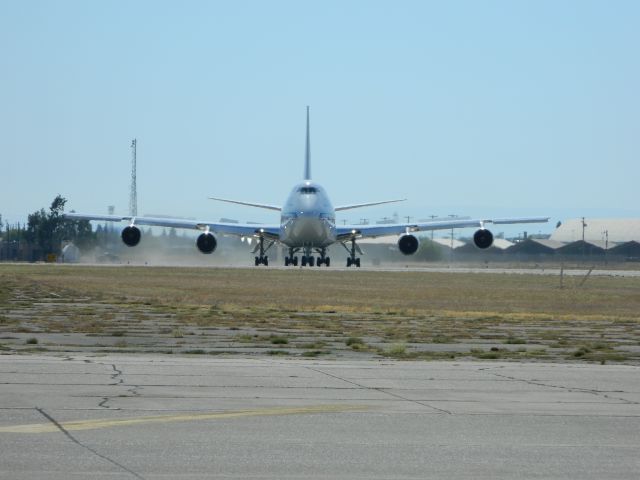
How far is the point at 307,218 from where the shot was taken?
244 feet

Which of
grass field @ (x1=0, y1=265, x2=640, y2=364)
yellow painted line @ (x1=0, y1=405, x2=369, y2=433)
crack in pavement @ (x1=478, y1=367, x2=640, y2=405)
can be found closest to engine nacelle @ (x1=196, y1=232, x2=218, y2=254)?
grass field @ (x1=0, y1=265, x2=640, y2=364)

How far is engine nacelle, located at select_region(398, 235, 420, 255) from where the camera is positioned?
79.2 m

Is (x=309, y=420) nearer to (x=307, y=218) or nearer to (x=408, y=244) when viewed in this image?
(x=307, y=218)

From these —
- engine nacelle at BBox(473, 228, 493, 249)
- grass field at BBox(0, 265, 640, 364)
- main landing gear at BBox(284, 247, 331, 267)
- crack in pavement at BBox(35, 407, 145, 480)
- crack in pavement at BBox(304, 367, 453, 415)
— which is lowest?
crack in pavement at BBox(35, 407, 145, 480)

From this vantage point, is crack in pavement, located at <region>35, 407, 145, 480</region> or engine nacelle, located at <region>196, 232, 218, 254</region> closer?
crack in pavement, located at <region>35, 407, 145, 480</region>

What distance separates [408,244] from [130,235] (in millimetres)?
16796

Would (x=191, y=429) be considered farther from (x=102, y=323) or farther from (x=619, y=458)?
(x=102, y=323)

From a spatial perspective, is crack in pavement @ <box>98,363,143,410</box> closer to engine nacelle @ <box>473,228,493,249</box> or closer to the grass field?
the grass field

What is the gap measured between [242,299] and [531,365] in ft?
70.0

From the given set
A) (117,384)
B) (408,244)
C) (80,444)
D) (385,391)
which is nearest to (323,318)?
(385,391)

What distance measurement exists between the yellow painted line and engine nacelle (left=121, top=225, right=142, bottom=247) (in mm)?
63816

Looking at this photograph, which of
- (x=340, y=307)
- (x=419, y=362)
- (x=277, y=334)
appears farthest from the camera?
(x=340, y=307)

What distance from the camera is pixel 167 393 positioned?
14977mm

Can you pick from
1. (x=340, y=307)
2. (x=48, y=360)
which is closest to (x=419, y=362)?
(x=48, y=360)
